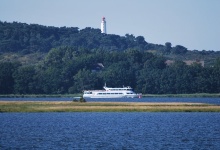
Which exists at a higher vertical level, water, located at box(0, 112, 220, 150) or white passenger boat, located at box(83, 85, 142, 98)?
white passenger boat, located at box(83, 85, 142, 98)

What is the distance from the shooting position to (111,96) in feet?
619

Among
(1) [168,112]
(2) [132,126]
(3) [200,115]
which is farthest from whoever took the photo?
(1) [168,112]

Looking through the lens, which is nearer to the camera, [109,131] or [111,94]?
[109,131]

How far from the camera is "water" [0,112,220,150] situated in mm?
58312

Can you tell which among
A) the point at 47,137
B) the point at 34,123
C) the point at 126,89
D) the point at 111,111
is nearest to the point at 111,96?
the point at 126,89

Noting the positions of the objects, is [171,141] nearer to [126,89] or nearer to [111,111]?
[111,111]

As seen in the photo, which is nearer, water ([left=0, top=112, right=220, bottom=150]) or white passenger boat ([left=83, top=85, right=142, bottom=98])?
water ([left=0, top=112, right=220, bottom=150])

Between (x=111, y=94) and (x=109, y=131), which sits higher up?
(x=111, y=94)

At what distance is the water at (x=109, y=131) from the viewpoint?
191ft

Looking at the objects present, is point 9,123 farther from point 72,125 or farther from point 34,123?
point 72,125

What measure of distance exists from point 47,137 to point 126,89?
12757 cm

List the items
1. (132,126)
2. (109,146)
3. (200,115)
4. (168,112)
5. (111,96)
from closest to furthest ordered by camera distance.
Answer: (109,146)
(132,126)
(200,115)
(168,112)
(111,96)

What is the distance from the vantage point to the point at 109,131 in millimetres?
70688

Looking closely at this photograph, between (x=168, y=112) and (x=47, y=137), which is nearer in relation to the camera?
(x=47, y=137)
